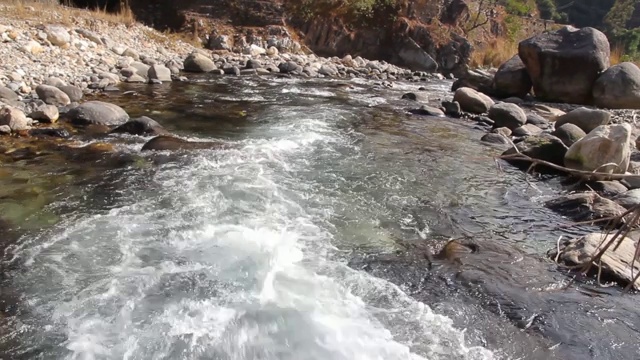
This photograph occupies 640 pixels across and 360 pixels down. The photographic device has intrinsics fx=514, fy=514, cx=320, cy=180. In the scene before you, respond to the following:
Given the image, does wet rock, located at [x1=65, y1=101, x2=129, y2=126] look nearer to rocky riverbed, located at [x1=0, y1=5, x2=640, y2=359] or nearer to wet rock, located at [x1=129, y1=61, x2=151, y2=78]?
rocky riverbed, located at [x1=0, y1=5, x2=640, y2=359]

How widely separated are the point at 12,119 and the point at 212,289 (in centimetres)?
577

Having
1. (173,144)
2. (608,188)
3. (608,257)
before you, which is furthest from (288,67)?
(608,257)

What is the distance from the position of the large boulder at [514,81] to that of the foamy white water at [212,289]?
461 inches

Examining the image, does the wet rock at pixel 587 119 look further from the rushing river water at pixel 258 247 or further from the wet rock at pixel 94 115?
the wet rock at pixel 94 115

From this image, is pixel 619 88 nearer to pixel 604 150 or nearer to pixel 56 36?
pixel 604 150

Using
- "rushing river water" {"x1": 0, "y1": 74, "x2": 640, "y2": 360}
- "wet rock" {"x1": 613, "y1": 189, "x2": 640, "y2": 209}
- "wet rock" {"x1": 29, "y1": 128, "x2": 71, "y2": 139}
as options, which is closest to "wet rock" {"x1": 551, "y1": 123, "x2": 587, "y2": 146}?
"rushing river water" {"x1": 0, "y1": 74, "x2": 640, "y2": 360}

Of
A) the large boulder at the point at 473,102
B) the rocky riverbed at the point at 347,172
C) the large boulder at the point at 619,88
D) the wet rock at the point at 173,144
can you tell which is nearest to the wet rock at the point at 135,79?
the rocky riverbed at the point at 347,172

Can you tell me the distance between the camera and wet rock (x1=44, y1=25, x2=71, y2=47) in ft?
44.1

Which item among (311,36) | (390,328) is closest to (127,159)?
(390,328)

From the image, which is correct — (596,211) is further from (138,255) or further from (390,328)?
(138,255)

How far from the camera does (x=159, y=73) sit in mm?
14039

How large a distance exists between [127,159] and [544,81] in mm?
12534

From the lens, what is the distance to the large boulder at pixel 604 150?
775 centimetres

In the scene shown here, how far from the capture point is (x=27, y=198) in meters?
5.80
